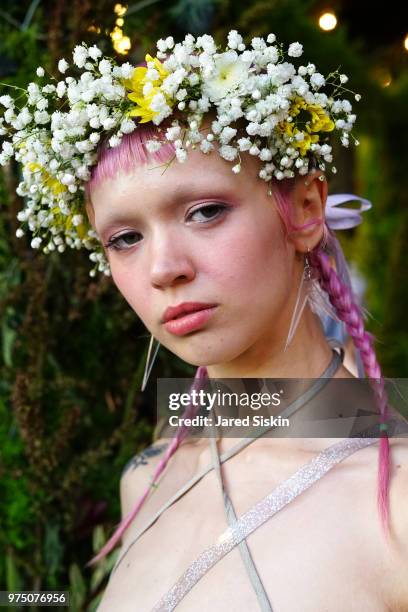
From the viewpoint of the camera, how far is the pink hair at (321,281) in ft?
4.30

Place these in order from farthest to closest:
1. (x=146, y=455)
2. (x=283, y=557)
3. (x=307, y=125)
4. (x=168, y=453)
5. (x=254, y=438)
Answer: (x=146, y=455) → (x=168, y=453) → (x=254, y=438) → (x=307, y=125) → (x=283, y=557)

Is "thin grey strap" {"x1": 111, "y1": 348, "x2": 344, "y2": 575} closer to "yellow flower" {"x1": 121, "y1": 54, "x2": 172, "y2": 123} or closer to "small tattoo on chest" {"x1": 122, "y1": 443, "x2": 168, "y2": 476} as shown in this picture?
"small tattoo on chest" {"x1": 122, "y1": 443, "x2": 168, "y2": 476}

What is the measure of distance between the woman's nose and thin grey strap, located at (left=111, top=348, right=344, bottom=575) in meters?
0.36

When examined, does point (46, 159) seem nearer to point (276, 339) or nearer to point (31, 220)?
point (31, 220)

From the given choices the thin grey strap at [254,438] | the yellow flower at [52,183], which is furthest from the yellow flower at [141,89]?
the thin grey strap at [254,438]

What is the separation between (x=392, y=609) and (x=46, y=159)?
1061mm

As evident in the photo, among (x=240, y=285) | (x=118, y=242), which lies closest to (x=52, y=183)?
(x=118, y=242)

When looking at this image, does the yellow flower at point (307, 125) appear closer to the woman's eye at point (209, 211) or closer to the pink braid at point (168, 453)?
the woman's eye at point (209, 211)

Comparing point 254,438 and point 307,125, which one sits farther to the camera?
point 254,438

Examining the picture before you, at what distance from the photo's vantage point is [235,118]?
4.28 feet

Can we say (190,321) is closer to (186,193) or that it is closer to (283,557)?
(186,193)

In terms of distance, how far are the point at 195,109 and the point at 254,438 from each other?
26.7 inches

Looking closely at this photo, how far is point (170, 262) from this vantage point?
1.30m

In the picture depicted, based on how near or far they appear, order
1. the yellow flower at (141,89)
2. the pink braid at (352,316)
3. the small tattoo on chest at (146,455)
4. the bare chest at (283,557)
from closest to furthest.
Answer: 1. the bare chest at (283,557)
2. the yellow flower at (141,89)
3. the pink braid at (352,316)
4. the small tattoo on chest at (146,455)
